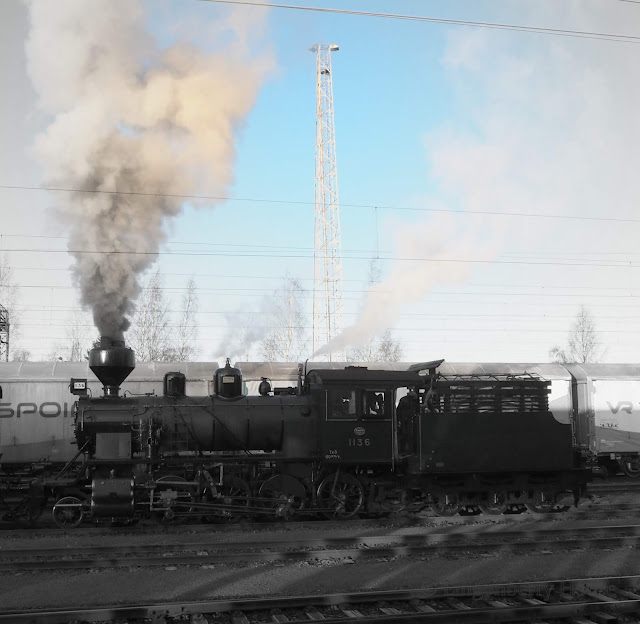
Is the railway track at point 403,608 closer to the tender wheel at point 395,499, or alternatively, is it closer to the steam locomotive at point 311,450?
the steam locomotive at point 311,450

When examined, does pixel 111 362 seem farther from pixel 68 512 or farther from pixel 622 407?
pixel 622 407

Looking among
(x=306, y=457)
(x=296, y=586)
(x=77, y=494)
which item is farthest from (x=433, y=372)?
(x=77, y=494)

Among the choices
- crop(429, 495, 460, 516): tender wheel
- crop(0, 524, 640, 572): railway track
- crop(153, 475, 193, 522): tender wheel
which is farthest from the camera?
crop(429, 495, 460, 516): tender wheel

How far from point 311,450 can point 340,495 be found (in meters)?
1.09

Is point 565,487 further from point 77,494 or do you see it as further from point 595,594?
point 77,494

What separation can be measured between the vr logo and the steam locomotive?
700 centimetres

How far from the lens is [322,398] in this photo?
1386 centimetres

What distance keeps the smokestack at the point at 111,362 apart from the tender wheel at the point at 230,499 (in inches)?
107

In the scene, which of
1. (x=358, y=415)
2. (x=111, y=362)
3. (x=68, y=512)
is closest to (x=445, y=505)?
(x=358, y=415)

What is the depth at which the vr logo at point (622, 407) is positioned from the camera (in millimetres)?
21141

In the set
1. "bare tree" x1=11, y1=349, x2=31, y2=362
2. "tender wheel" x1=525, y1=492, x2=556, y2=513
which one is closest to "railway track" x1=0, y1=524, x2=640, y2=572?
"tender wheel" x1=525, y1=492, x2=556, y2=513

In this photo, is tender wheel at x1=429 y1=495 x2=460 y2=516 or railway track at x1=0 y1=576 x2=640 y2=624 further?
tender wheel at x1=429 y1=495 x2=460 y2=516

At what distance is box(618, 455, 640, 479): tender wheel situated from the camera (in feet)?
68.0

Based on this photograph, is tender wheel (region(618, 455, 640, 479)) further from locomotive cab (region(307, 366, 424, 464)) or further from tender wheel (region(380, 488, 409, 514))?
locomotive cab (region(307, 366, 424, 464))
